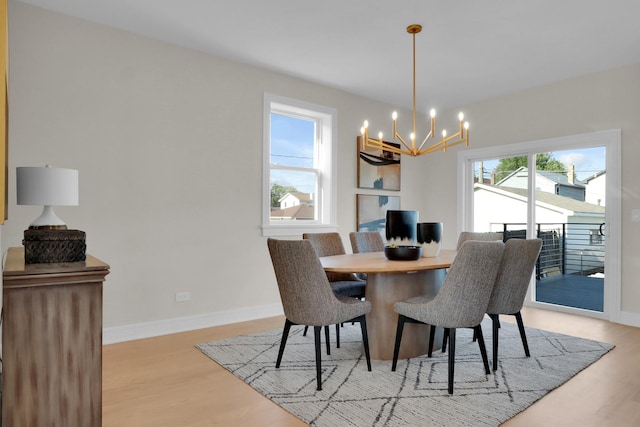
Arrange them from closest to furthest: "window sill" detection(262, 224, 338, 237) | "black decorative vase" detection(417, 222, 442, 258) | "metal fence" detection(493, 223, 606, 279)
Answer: "black decorative vase" detection(417, 222, 442, 258) < "window sill" detection(262, 224, 338, 237) < "metal fence" detection(493, 223, 606, 279)

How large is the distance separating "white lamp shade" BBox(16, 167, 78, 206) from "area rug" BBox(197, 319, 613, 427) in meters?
1.48

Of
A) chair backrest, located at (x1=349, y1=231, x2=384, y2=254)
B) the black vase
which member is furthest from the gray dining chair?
the black vase

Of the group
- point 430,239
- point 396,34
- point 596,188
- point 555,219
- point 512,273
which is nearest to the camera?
point 512,273

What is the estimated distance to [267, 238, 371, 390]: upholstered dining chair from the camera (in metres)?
2.36

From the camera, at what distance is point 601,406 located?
221 cm

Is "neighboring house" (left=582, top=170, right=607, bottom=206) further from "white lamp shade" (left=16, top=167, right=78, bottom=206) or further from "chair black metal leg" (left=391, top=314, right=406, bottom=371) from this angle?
"white lamp shade" (left=16, top=167, right=78, bottom=206)

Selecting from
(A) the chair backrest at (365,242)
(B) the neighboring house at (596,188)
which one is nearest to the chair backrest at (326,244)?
(A) the chair backrest at (365,242)

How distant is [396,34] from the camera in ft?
10.9

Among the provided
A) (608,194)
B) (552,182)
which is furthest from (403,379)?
(552,182)

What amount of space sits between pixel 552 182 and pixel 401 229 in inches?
104

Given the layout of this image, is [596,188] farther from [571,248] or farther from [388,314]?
[388,314]

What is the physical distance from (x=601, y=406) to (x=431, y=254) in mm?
1396

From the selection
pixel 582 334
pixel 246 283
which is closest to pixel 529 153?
pixel 582 334

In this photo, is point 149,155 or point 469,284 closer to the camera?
point 469,284
